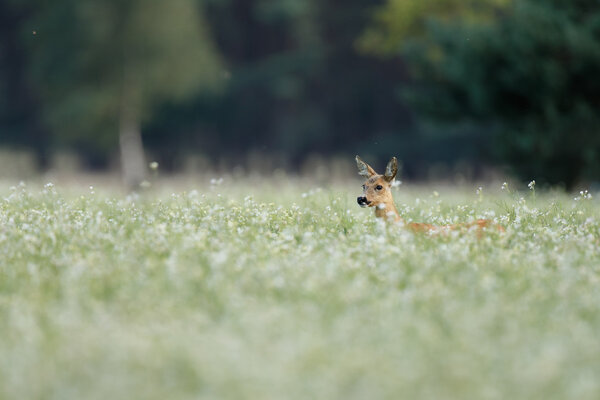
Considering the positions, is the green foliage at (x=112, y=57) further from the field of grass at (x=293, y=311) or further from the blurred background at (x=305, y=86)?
the field of grass at (x=293, y=311)

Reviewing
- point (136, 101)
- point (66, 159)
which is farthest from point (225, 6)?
point (66, 159)

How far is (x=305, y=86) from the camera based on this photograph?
45.3 meters

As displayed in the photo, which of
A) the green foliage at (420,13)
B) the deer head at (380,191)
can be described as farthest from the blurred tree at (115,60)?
the deer head at (380,191)

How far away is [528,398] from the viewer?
3.97 m

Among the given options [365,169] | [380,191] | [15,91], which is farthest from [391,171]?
[15,91]

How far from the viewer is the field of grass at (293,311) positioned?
161 inches

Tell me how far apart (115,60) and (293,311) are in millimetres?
28247

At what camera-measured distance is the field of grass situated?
410 cm

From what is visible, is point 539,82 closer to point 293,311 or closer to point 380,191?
point 380,191

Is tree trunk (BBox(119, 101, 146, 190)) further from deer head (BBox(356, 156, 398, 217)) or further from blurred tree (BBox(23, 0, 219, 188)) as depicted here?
deer head (BBox(356, 156, 398, 217))

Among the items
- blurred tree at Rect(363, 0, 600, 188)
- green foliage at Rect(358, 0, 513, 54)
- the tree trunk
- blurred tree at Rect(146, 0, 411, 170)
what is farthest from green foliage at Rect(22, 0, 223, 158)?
blurred tree at Rect(363, 0, 600, 188)

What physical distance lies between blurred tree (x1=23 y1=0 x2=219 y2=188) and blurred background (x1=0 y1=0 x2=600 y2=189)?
6 centimetres

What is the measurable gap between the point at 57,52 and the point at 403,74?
1967 centimetres

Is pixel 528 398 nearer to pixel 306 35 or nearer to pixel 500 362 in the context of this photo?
pixel 500 362
